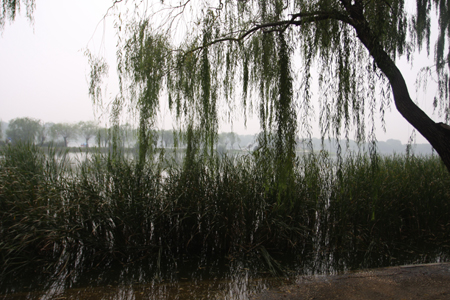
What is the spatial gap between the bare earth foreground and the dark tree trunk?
93cm

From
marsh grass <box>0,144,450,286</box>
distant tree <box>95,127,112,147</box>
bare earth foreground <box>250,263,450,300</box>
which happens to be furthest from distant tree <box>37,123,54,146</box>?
bare earth foreground <box>250,263,450,300</box>

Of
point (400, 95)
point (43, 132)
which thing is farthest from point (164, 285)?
point (43, 132)

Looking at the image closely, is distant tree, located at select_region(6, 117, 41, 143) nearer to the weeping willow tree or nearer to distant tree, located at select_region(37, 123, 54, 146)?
distant tree, located at select_region(37, 123, 54, 146)

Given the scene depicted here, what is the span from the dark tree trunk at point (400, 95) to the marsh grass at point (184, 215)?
471 millimetres

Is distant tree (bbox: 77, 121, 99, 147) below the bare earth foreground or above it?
above

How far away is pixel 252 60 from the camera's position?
113 inches

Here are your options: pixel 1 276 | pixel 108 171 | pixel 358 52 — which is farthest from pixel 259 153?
pixel 1 276

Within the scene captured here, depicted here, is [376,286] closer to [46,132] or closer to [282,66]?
[282,66]

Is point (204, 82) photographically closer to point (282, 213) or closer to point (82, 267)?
point (282, 213)

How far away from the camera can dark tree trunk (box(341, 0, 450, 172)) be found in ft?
7.87

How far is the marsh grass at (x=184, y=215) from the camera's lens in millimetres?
2650

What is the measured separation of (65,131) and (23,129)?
56cm

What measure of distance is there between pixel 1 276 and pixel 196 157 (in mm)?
1949

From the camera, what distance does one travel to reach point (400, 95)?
2555 millimetres
